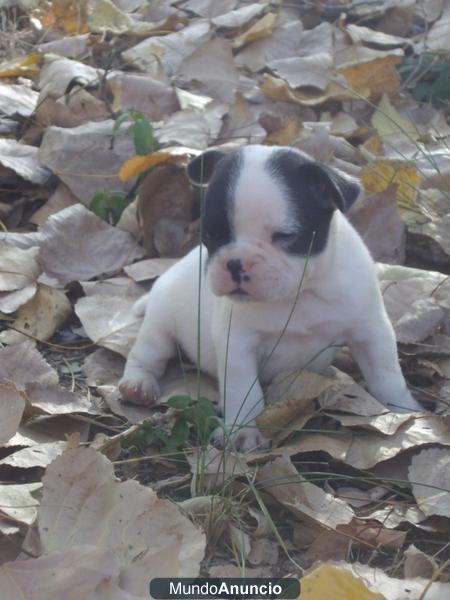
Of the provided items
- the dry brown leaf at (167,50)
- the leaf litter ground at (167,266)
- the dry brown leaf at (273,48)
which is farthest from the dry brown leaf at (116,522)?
the dry brown leaf at (273,48)

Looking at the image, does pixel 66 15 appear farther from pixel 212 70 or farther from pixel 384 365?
pixel 384 365

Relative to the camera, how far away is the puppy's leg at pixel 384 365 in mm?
2939

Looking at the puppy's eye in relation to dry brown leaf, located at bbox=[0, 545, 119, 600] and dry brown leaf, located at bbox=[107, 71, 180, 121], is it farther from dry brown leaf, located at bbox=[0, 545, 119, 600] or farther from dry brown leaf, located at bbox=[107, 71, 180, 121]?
dry brown leaf, located at bbox=[107, 71, 180, 121]

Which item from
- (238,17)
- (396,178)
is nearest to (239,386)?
(396,178)

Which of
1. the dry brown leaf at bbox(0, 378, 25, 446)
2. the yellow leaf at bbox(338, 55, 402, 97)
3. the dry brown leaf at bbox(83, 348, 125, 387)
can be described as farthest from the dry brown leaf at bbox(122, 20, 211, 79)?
the dry brown leaf at bbox(0, 378, 25, 446)

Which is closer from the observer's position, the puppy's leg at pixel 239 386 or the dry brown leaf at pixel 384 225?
the puppy's leg at pixel 239 386

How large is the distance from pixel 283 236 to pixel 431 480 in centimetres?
75

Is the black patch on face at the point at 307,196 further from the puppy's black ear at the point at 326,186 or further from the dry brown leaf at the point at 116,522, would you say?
the dry brown leaf at the point at 116,522

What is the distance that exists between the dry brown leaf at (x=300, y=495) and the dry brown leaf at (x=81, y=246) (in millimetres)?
1480

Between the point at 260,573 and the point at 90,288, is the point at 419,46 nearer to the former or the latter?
the point at 90,288

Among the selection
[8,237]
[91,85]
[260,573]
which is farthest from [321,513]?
[91,85]

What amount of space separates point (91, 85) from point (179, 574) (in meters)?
3.16

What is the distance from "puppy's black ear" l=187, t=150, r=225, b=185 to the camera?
3049 mm

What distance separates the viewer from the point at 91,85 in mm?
4730
